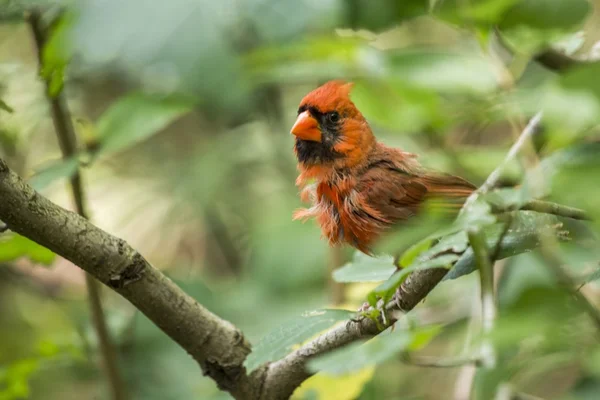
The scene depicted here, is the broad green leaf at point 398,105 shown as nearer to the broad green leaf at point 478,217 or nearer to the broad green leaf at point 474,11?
the broad green leaf at point 474,11

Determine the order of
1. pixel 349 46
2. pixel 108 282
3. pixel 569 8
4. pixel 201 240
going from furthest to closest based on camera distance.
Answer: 1. pixel 201 240
2. pixel 349 46
3. pixel 569 8
4. pixel 108 282

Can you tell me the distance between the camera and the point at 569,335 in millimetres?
876

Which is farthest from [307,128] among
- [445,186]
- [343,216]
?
[445,186]

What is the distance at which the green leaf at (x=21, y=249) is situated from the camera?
2.21 m

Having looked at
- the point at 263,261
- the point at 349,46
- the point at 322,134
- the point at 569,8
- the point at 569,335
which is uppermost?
the point at 263,261

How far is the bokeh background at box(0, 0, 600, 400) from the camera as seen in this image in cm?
165

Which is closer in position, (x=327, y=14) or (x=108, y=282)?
(x=108, y=282)

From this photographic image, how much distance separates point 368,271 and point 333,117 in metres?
1.16

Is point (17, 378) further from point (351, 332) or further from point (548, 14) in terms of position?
point (548, 14)

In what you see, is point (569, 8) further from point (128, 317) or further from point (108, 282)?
point (128, 317)

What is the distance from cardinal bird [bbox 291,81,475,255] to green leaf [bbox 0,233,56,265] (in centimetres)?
93

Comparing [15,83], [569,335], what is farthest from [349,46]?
[15,83]

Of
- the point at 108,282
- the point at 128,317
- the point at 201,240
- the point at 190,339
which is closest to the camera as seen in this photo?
the point at 108,282

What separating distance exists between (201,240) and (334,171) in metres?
2.48
